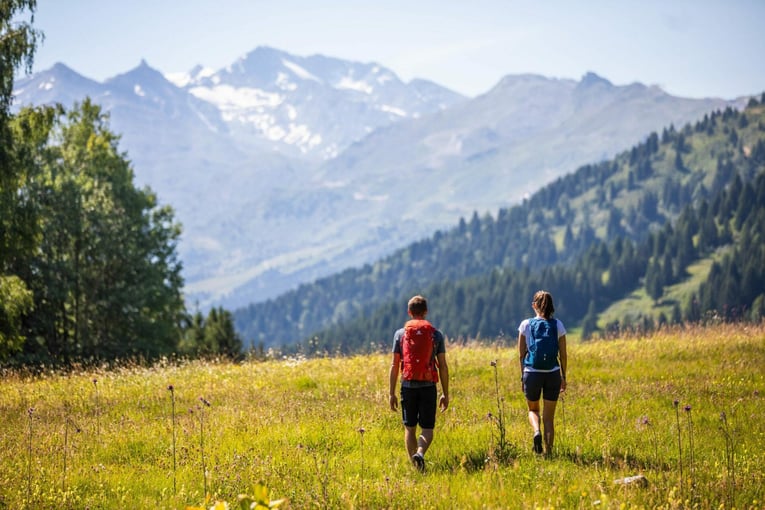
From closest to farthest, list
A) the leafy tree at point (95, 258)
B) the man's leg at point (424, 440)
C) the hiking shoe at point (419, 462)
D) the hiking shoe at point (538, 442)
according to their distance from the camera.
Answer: the hiking shoe at point (419, 462) < the man's leg at point (424, 440) < the hiking shoe at point (538, 442) < the leafy tree at point (95, 258)

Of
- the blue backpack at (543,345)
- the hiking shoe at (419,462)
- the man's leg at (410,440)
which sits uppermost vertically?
the blue backpack at (543,345)

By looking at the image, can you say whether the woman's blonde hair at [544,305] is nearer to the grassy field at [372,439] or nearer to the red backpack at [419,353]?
the grassy field at [372,439]

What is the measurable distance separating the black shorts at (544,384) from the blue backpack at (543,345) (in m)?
0.12

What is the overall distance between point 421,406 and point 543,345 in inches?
84.2

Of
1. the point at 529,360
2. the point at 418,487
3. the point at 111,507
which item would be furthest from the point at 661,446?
the point at 111,507

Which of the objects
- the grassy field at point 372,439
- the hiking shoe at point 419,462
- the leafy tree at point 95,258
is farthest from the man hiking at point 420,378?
the leafy tree at point 95,258

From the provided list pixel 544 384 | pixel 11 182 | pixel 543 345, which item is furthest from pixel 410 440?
pixel 11 182

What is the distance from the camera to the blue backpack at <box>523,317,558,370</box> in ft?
31.7

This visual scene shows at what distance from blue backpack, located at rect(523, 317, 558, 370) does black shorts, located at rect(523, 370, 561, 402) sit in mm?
115

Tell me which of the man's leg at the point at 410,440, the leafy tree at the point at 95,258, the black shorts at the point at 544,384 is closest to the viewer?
the man's leg at the point at 410,440

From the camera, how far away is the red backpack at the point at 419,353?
8.84m

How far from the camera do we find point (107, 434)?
34.6 feet

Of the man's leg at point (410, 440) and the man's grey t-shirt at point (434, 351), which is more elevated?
the man's grey t-shirt at point (434, 351)

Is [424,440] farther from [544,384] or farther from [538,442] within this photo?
[544,384]
